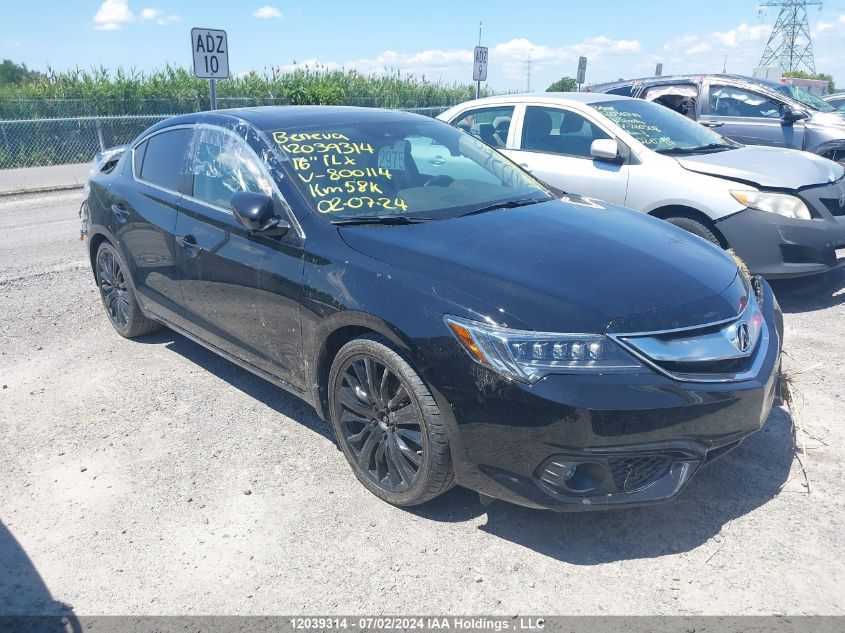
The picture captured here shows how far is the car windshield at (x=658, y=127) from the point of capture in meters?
6.47

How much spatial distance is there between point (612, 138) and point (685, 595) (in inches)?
182

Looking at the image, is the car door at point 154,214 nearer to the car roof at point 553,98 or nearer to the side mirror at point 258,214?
the side mirror at point 258,214

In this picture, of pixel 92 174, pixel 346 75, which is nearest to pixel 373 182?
pixel 92 174

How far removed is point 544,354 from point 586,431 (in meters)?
0.33

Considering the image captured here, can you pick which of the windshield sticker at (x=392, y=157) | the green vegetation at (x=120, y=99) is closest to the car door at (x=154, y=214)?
the windshield sticker at (x=392, y=157)

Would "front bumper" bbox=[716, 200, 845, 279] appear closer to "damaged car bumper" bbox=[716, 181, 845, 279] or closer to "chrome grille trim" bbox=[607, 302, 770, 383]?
"damaged car bumper" bbox=[716, 181, 845, 279]

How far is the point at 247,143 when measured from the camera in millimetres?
4039

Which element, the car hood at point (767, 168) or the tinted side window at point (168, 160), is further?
the car hood at point (767, 168)

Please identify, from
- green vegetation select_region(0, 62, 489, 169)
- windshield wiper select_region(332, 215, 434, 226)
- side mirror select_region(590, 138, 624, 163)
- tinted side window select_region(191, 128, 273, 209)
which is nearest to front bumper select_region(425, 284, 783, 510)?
windshield wiper select_region(332, 215, 434, 226)

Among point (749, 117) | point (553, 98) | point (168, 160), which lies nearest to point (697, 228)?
point (553, 98)

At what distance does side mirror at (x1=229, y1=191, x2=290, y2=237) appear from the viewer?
11.8 ft

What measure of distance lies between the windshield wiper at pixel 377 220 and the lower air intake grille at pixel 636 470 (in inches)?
60.2

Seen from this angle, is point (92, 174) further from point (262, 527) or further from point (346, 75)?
point (346, 75)

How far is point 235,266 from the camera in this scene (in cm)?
394
